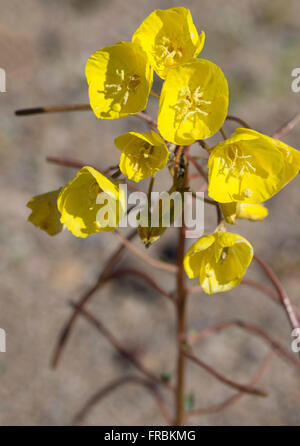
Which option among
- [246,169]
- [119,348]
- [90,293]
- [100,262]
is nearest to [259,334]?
[119,348]

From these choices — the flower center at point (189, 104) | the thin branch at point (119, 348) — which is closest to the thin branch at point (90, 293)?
the thin branch at point (119, 348)

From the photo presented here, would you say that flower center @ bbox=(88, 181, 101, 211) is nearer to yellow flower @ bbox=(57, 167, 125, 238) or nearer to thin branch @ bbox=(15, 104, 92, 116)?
yellow flower @ bbox=(57, 167, 125, 238)

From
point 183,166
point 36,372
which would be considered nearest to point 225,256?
point 183,166

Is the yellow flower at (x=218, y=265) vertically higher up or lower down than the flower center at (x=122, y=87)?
lower down

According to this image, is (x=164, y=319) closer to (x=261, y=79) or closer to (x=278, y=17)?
(x=261, y=79)

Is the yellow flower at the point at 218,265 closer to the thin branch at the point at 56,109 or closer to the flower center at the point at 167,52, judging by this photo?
the flower center at the point at 167,52

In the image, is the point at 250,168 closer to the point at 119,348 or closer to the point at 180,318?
the point at 180,318
